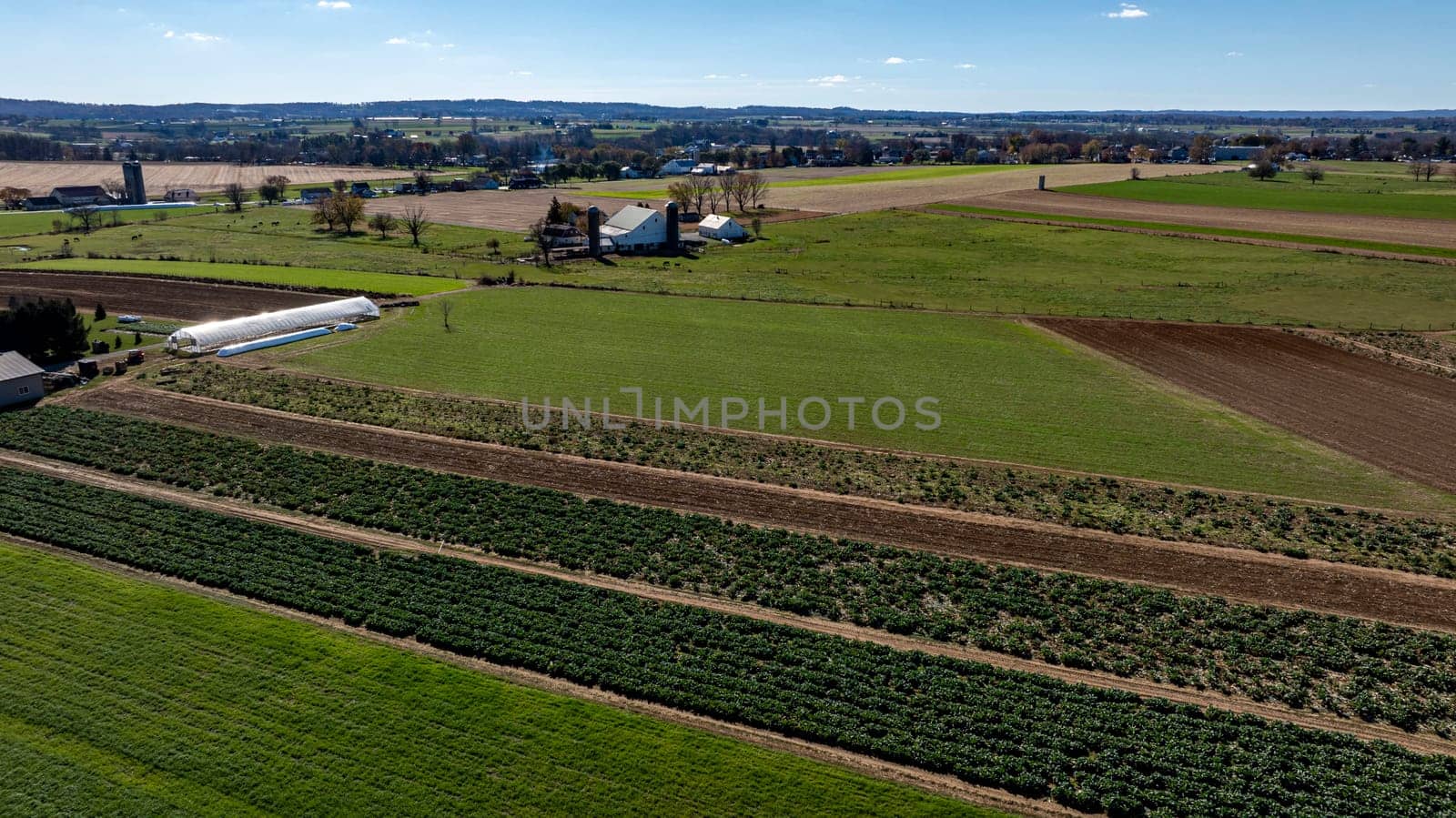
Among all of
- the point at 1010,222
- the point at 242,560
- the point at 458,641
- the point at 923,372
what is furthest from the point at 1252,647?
the point at 1010,222

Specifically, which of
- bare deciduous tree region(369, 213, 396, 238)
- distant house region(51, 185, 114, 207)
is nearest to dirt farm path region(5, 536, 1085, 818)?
bare deciduous tree region(369, 213, 396, 238)

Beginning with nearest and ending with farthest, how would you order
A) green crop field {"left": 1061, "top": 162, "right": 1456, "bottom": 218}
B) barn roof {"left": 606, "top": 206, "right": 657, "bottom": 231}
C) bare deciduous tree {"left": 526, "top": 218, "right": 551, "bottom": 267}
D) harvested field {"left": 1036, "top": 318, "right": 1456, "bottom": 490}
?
harvested field {"left": 1036, "top": 318, "right": 1456, "bottom": 490} → bare deciduous tree {"left": 526, "top": 218, "right": 551, "bottom": 267} → barn roof {"left": 606, "top": 206, "right": 657, "bottom": 231} → green crop field {"left": 1061, "top": 162, "right": 1456, "bottom": 218}

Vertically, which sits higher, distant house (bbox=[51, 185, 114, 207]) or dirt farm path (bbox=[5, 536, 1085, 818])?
distant house (bbox=[51, 185, 114, 207])

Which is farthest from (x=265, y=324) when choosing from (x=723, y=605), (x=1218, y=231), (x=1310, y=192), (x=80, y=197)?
(x=1310, y=192)

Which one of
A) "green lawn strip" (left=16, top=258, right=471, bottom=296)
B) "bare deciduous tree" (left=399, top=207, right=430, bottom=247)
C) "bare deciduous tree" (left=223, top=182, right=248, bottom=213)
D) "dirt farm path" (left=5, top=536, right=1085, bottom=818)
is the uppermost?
"bare deciduous tree" (left=223, top=182, right=248, bottom=213)

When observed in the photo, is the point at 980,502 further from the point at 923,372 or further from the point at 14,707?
the point at 14,707

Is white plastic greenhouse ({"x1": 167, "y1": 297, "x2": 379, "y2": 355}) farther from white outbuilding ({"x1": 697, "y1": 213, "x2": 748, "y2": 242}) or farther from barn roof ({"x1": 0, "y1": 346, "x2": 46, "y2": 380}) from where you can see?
white outbuilding ({"x1": 697, "y1": 213, "x2": 748, "y2": 242})
